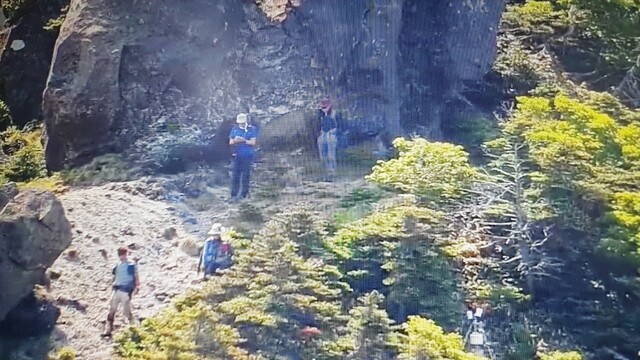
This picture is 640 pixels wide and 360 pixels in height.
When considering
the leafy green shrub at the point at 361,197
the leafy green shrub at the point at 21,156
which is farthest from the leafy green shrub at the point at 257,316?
the leafy green shrub at the point at 21,156

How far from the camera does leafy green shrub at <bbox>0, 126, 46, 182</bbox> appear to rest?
356 centimetres

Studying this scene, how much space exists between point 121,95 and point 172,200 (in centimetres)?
57

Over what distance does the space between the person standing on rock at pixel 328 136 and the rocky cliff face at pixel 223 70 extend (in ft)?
0.19

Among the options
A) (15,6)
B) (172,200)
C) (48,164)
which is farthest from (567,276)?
(15,6)

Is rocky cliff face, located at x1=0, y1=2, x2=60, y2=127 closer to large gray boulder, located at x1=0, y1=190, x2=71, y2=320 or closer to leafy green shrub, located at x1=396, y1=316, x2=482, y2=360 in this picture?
large gray boulder, located at x1=0, y1=190, x2=71, y2=320

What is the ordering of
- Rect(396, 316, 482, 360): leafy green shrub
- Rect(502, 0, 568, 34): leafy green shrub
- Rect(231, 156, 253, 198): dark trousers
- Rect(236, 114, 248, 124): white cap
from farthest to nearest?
Rect(502, 0, 568, 34): leafy green shrub
Rect(236, 114, 248, 124): white cap
Rect(231, 156, 253, 198): dark trousers
Rect(396, 316, 482, 360): leafy green shrub

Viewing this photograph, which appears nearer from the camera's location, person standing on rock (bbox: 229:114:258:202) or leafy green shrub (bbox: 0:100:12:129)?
person standing on rock (bbox: 229:114:258:202)

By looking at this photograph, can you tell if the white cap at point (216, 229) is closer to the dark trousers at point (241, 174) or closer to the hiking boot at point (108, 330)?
the dark trousers at point (241, 174)

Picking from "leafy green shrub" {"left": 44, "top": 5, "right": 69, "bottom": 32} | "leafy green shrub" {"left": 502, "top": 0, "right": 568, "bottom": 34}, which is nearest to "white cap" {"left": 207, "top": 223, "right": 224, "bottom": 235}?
"leafy green shrub" {"left": 44, "top": 5, "right": 69, "bottom": 32}

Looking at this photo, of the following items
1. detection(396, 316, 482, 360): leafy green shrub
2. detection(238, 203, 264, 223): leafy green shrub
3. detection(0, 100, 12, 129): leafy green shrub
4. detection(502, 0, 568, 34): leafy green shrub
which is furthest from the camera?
detection(502, 0, 568, 34): leafy green shrub

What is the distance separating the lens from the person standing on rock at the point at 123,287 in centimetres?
322

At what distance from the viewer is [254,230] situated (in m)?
3.35

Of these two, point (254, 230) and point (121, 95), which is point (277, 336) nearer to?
point (254, 230)

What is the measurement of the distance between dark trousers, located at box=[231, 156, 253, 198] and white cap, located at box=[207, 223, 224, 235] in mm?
167
